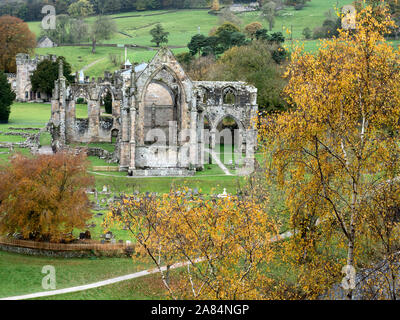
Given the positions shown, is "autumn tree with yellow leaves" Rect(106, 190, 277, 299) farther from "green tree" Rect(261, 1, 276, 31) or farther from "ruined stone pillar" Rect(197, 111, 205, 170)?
"green tree" Rect(261, 1, 276, 31)

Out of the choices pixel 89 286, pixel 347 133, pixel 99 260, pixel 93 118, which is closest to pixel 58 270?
pixel 99 260

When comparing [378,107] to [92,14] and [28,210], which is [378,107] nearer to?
[28,210]

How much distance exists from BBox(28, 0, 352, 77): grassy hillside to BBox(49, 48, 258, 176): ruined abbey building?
3981 cm

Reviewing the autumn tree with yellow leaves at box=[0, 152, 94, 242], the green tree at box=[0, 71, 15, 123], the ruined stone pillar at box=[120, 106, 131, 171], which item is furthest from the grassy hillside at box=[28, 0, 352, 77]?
the autumn tree with yellow leaves at box=[0, 152, 94, 242]

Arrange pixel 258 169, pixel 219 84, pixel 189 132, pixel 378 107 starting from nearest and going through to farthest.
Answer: pixel 378 107 → pixel 258 169 → pixel 189 132 → pixel 219 84

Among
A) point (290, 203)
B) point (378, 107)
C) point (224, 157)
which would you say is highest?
point (378, 107)

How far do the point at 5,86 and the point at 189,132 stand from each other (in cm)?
3241

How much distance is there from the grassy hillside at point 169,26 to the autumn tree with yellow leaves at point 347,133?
86450 millimetres

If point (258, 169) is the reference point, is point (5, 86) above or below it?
above

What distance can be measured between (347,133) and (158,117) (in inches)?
1860

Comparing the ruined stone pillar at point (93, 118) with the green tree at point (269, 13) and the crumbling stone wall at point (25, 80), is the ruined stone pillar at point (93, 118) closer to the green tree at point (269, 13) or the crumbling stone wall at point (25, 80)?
the crumbling stone wall at point (25, 80)

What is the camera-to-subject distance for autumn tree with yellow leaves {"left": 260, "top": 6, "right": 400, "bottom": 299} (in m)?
26.6

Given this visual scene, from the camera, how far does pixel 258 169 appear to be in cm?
5656

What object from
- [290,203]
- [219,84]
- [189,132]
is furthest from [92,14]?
[290,203]
